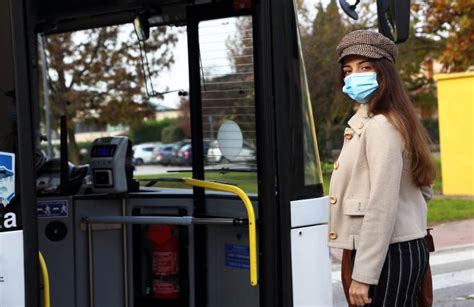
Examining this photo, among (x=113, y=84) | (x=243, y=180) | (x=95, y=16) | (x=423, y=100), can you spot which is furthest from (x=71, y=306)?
Answer: (x=423, y=100)

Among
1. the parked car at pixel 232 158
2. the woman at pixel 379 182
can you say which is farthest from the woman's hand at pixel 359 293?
the parked car at pixel 232 158

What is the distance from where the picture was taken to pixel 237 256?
3527 mm

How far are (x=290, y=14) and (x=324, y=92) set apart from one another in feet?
71.4

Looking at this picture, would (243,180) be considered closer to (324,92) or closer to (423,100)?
(324,92)

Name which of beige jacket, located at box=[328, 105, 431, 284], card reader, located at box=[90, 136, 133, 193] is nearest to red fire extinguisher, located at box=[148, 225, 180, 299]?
card reader, located at box=[90, 136, 133, 193]

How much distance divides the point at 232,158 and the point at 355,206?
1059mm

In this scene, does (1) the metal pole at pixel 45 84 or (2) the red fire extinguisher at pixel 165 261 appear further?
(1) the metal pole at pixel 45 84

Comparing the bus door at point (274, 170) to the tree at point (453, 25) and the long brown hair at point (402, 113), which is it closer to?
the long brown hair at point (402, 113)

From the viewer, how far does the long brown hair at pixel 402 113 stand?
2699 mm

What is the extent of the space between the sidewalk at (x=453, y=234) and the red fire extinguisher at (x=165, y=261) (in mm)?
7298

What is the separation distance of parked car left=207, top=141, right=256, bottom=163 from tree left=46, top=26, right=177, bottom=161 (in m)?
1.29

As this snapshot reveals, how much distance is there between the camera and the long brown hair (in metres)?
2.70

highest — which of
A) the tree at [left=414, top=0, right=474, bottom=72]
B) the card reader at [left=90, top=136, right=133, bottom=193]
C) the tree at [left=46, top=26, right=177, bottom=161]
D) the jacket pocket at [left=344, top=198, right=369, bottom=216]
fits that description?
the tree at [left=414, top=0, right=474, bottom=72]

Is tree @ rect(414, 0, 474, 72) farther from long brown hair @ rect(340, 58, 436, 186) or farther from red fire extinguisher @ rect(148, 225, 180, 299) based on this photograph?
long brown hair @ rect(340, 58, 436, 186)
